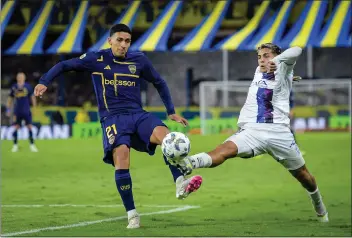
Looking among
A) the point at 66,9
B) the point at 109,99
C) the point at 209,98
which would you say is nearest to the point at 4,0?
the point at 66,9

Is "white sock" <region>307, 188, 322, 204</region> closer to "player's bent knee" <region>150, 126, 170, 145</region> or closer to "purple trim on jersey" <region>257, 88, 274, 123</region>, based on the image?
"purple trim on jersey" <region>257, 88, 274, 123</region>

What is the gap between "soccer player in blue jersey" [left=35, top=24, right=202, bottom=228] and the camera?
10.9 metres

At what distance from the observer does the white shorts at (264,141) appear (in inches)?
432

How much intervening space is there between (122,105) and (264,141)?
163 centimetres

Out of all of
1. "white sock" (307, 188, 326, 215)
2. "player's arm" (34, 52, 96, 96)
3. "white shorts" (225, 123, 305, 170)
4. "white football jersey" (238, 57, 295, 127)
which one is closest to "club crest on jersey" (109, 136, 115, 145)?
"player's arm" (34, 52, 96, 96)

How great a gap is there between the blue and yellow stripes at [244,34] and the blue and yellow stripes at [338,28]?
8.27ft

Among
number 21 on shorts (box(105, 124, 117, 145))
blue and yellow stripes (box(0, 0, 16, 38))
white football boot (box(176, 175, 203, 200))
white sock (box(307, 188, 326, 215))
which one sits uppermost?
blue and yellow stripes (box(0, 0, 16, 38))

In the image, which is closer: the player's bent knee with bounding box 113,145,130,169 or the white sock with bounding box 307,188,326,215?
the player's bent knee with bounding box 113,145,130,169

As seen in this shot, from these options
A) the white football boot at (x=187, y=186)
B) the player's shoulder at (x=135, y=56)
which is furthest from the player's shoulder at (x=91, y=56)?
the white football boot at (x=187, y=186)

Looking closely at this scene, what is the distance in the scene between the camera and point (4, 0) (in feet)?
122

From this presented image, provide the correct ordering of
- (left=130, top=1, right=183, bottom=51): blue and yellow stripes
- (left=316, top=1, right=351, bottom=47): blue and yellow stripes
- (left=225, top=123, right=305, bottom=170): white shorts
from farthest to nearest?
(left=130, top=1, right=183, bottom=51): blue and yellow stripes < (left=316, top=1, right=351, bottom=47): blue and yellow stripes < (left=225, top=123, right=305, bottom=170): white shorts

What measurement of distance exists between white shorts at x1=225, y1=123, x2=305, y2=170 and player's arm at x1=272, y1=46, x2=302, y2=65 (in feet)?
2.44

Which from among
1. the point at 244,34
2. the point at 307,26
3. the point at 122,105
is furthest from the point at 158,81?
the point at 307,26

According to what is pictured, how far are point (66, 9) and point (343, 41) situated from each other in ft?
34.3
